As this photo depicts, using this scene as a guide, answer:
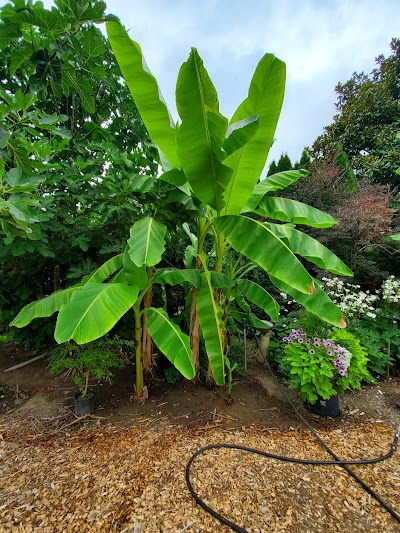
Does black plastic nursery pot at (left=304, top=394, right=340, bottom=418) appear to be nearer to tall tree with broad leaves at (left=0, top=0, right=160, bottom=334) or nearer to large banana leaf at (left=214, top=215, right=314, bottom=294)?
large banana leaf at (left=214, top=215, right=314, bottom=294)

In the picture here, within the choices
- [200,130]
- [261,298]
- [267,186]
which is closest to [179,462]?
[261,298]

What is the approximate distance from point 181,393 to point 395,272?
15.4 ft

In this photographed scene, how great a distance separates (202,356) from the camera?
9.95 ft

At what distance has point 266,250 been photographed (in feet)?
6.44

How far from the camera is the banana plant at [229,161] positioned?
5.78ft

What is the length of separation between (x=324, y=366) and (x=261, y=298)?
35.1 inches

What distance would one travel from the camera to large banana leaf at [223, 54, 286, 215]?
1.88m

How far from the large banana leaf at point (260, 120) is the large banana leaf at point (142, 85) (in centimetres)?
58

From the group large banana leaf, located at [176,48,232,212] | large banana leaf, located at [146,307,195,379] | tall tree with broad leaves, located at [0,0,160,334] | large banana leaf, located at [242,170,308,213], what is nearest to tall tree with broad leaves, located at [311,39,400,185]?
large banana leaf, located at [242,170,308,213]

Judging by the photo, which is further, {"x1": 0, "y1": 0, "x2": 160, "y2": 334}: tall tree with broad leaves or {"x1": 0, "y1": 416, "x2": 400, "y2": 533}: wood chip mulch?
{"x1": 0, "y1": 0, "x2": 160, "y2": 334}: tall tree with broad leaves

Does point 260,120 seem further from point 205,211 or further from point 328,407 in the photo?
point 328,407

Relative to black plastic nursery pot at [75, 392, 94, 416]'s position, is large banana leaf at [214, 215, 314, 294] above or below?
above

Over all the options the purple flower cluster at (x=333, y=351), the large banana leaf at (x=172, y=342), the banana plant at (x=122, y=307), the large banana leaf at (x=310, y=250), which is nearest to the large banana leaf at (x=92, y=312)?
the banana plant at (x=122, y=307)

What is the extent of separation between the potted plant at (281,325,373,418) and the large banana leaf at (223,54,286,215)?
1.55 meters
